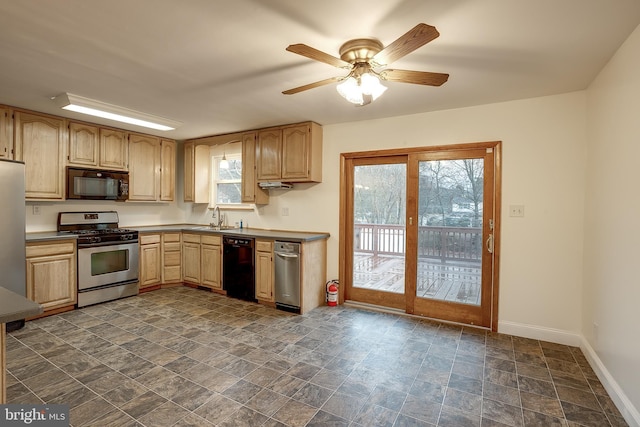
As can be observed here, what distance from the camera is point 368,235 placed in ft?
13.6

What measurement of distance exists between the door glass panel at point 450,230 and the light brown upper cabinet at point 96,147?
13.8 ft

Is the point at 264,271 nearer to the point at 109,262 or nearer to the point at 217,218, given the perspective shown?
the point at 217,218

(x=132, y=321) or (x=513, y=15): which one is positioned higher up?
(x=513, y=15)

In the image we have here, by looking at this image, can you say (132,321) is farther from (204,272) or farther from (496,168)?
(496,168)

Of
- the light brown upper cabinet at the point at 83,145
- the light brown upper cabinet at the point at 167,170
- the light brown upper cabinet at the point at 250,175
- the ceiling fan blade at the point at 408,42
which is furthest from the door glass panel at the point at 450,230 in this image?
the light brown upper cabinet at the point at 83,145

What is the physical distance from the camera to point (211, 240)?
4.63 m

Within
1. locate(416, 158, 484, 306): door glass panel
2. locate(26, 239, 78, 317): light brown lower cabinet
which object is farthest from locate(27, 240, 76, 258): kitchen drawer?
locate(416, 158, 484, 306): door glass panel

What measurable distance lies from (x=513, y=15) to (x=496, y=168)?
1.80 meters

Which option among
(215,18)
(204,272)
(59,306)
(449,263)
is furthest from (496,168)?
(59,306)

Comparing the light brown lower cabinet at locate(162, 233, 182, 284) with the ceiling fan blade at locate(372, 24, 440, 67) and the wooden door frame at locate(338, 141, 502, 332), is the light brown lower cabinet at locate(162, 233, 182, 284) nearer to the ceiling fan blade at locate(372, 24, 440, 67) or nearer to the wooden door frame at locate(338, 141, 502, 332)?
the wooden door frame at locate(338, 141, 502, 332)

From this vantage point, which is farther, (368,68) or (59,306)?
(59,306)

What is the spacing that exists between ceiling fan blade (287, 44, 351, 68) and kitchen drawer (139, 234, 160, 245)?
392cm

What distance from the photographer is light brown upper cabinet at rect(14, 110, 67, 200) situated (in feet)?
12.1

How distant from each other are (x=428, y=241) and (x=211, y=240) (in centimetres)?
301
